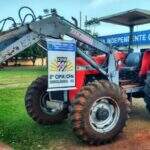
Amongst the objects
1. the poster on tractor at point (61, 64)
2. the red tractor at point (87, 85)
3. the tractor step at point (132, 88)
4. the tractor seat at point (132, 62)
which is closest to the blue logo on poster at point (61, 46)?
the poster on tractor at point (61, 64)

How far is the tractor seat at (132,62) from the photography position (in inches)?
456

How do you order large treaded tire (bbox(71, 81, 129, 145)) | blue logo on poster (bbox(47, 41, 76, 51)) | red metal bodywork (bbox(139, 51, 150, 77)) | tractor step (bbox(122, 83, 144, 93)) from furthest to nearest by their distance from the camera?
1. red metal bodywork (bbox(139, 51, 150, 77))
2. tractor step (bbox(122, 83, 144, 93))
3. blue logo on poster (bbox(47, 41, 76, 51))
4. large treaded tire (bbox(71, 81, 129, 145))

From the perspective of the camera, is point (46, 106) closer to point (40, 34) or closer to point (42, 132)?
point (42, 132)

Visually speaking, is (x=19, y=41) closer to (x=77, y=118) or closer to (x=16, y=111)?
(x=77, y=118)

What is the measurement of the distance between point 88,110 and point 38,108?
2.22 meters

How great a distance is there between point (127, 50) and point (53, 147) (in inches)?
170

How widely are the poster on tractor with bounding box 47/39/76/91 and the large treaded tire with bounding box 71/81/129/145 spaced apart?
0.51m

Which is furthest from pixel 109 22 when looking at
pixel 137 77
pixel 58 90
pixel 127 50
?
pixel 58 90

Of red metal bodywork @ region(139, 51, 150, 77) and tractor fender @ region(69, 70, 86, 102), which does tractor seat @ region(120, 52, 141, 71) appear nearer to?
red metal bodywork @ region(139, 51, 150, 77)

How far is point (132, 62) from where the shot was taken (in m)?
11.8

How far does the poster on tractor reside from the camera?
902 cm

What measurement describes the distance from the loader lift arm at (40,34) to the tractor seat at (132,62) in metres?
2.04

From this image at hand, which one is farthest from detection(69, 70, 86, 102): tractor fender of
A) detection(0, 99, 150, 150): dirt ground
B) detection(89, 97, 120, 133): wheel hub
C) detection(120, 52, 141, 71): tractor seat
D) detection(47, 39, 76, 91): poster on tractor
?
detection(120, 52, 141, 71): tractor seat

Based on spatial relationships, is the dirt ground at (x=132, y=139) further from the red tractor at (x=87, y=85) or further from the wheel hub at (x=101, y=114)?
the wheel hub at (x=101, y=114)
